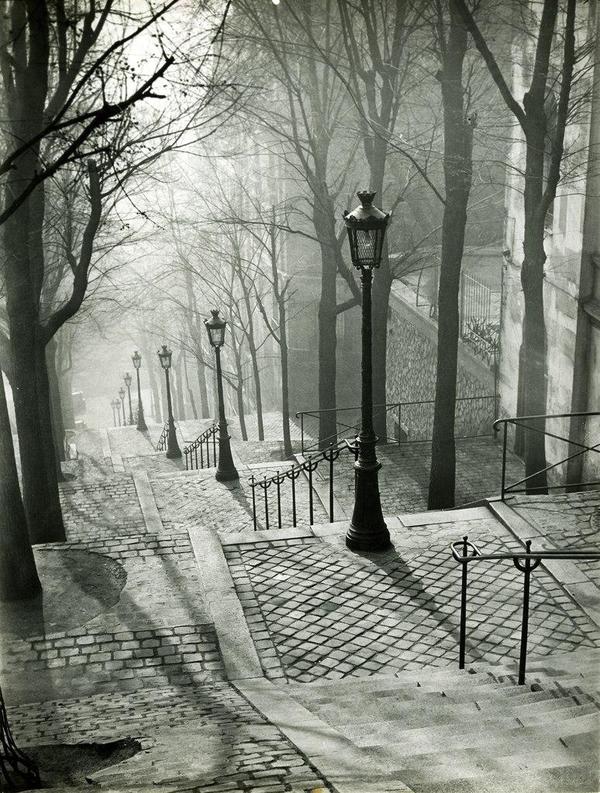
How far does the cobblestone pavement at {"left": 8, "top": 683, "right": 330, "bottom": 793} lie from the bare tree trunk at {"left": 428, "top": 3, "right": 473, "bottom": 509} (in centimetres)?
587

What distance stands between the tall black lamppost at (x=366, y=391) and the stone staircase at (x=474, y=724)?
6.88 ft

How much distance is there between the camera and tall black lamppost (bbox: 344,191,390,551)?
24.0 ft

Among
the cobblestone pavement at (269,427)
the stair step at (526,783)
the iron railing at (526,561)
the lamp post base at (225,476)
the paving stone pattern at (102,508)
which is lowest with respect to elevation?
the cobblestone pavement at (269,427)

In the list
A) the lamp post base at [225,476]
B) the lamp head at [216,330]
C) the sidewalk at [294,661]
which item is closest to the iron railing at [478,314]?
the lamp head at [216,330]

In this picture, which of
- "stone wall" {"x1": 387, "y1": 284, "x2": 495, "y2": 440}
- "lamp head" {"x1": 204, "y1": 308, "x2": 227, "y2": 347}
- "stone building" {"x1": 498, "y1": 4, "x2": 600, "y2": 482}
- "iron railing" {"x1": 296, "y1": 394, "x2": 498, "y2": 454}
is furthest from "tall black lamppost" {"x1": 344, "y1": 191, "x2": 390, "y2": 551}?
"stone wall" {"x1": 387, "y1": 284, "x2": 495, "y2": 440}

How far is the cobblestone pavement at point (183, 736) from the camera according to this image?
398cm

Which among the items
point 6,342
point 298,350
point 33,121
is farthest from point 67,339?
point 33,121

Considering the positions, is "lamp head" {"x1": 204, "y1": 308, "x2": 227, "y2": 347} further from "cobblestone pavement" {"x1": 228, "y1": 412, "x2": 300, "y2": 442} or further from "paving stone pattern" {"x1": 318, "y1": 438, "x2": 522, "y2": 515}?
"cobblestone pavement" {"x1": 228, "y1": 412, "x2": 300, "y2": 442}

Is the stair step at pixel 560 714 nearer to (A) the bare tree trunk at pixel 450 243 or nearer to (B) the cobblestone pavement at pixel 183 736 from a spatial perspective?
(B) the cobblestone pavement at pixel 183 736

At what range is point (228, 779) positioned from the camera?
394cm

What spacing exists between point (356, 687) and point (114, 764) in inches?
67.4

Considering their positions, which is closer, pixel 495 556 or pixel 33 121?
pixel 495 556

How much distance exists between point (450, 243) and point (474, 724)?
678cm

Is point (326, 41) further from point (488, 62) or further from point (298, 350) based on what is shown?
point (298, 350)
